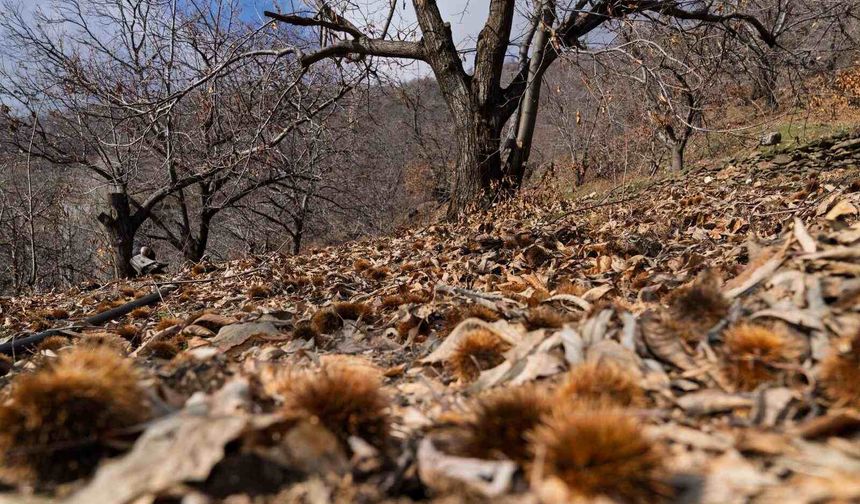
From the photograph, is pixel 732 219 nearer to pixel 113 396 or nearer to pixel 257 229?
pixel 113 396

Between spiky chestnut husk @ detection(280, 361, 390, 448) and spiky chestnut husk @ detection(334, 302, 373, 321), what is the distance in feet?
4.41

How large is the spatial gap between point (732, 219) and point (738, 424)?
2848 millimetres

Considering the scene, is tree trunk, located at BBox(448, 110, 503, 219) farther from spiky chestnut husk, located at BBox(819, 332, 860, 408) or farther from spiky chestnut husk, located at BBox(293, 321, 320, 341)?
spiky chestnut husk, located at BBox(819, 332, 860, 408)

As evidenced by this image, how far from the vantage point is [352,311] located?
2.33 m

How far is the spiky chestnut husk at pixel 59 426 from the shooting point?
2.61 feet

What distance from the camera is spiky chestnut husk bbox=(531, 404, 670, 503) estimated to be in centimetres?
67

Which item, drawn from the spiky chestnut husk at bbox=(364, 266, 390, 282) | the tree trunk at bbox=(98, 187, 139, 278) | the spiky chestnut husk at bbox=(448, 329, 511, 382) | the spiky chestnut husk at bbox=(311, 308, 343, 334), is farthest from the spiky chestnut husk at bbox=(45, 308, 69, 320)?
the tree trunk at bbox=(98, 187, 139, 278)

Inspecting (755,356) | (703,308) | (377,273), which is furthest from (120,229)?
(755,356)

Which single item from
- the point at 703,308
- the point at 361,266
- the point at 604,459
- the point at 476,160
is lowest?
the point at 604,459

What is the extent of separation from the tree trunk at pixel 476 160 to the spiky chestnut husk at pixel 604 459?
5208mm

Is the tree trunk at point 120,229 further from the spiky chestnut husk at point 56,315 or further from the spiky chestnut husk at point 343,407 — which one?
the spiky chestnut husk at point 343,407

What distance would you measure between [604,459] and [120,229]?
10.8 metres

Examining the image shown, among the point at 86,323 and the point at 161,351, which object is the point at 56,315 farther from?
the point at 161,351

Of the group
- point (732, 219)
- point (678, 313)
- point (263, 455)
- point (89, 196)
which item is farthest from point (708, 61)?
point (89, 196)
